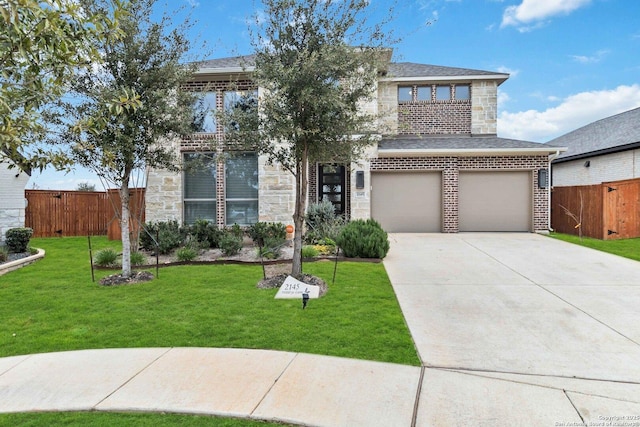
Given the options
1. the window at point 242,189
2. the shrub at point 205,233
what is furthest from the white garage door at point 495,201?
the shrub at point 205,233

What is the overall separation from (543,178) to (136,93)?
12956mm

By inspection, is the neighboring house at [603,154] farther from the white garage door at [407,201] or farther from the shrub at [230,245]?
the shrub at [230,245]

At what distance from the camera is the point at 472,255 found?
9133mm

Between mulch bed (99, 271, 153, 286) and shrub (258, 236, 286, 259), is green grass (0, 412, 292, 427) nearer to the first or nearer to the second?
mulch bed (99, 271, 153, 286)

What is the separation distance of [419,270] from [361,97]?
3.66 metres

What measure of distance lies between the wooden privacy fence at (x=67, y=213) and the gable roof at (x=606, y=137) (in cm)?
1914

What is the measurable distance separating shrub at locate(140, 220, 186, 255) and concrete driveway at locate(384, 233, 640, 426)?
5.42 meters

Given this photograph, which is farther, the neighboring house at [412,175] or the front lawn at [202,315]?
the neighboring house at [412,175]

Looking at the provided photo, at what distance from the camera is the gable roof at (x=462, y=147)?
12875 millimetres

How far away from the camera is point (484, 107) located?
15.4m

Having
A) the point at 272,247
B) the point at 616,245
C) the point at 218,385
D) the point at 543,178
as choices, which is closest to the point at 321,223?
the point at 272,247

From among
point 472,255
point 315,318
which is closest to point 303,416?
point 315,318

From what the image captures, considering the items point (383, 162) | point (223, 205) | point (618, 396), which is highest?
point (383, 162)

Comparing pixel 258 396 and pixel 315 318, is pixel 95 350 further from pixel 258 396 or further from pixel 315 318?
pixel 315 318
